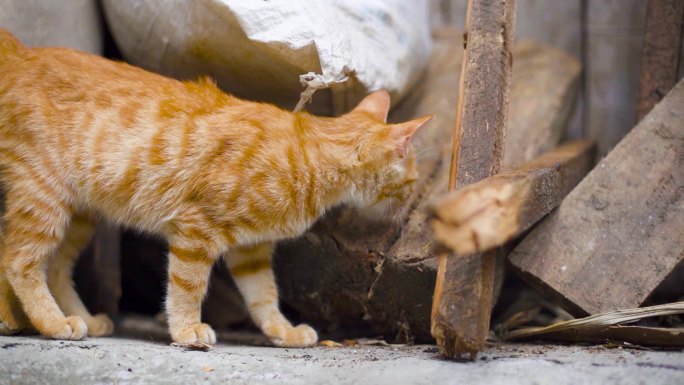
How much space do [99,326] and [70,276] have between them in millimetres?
223

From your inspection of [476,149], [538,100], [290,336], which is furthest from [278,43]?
[538,100]

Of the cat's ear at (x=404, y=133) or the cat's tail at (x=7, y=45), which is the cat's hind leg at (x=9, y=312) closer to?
the cat's tail at (x=7, y=45)

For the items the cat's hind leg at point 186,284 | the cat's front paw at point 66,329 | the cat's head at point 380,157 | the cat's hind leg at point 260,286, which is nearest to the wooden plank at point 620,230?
the cat's head at point 380,157

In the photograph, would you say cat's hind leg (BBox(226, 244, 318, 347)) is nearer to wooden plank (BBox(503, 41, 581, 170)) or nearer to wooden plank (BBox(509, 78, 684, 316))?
wooden plank (BBox(509, 78, 684, 316))

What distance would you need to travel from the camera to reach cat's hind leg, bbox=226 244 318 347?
2.50 metres

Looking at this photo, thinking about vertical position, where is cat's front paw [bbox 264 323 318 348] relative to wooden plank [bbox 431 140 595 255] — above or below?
below

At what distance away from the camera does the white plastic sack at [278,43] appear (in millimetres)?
2361

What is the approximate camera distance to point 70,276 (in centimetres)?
259

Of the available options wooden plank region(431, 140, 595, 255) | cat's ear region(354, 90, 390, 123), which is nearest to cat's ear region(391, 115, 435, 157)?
cat's ear region(354, 90, 390, 123)

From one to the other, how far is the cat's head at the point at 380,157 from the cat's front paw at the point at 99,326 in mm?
986

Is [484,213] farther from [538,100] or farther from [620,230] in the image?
[538,100]

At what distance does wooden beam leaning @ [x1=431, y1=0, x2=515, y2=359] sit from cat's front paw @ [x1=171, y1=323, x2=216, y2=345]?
2.41 feet

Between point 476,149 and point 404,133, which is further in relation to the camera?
point 404,133

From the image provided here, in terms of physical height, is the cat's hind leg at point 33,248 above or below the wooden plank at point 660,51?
below
